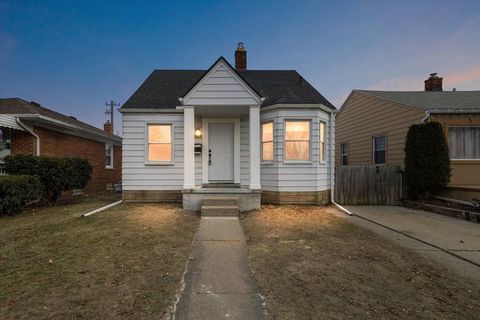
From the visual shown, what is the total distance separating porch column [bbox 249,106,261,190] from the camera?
25.4ft

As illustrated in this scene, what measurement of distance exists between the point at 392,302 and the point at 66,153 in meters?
13.6

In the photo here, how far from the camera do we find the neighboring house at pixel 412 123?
32.3ft

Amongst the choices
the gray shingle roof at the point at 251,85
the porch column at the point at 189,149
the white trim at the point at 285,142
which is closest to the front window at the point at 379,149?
the gray shingle roof at the point at 251,85

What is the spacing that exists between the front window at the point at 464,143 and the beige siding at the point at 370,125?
1.74 meters

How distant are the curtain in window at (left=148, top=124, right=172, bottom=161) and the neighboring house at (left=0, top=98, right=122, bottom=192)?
450cm

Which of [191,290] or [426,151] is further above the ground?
[426,151]

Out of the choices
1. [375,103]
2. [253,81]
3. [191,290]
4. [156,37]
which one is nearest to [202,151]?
[253,81]

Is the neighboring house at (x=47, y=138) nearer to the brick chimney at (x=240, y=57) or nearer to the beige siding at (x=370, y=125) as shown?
the brick chimney at (x=240, y=57)

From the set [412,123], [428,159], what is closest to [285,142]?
[428,159]

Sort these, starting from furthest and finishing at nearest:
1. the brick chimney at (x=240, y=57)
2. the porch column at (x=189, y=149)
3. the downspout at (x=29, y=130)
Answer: the brick chimney at (x=240, y=57)
the downspout at (x=29, y=130)
the porch column at (x=189, y=149)

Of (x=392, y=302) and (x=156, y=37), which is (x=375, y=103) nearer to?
(x=392, y=302)

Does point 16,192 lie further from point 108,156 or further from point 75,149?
point 108,156

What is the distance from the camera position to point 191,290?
9.27ft

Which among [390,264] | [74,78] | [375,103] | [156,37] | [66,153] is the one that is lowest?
[390,264]
